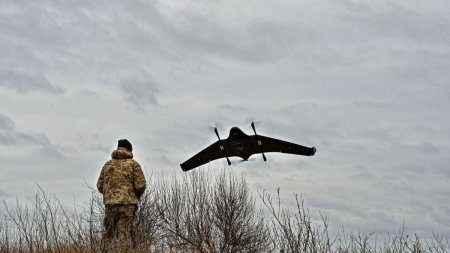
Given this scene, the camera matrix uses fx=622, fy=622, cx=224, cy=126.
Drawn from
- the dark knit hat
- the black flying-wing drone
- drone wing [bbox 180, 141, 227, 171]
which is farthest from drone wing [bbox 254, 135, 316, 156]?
the dark knit hat

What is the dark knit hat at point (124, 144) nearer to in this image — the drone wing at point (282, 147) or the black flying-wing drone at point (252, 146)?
the black flying-wing drone at point (252, 146)

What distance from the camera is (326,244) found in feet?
32.4

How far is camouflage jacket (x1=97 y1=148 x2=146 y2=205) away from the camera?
41.4ft

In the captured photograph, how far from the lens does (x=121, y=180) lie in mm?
12672

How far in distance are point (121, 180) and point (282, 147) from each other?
19640mm

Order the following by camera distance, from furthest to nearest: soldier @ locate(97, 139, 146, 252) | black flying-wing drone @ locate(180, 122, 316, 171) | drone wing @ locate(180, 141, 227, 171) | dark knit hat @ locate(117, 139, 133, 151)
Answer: drone wing @ locate(180, 141, 227, 171), black flying-wing drone @ locate(180, 122, 316, 171), dark knit hat @ locate(117, 139, 133, 151), soldier @ locate(97, 139, 146, 252)

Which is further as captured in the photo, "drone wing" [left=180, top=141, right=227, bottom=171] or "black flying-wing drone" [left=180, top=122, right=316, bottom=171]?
"drone wing" [left=180, top=141, right=227, bottom=171]

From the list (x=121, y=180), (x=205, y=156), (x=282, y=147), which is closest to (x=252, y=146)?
(x=282, y=147)

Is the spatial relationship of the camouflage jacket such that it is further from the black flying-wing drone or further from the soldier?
the black flying-wing drone

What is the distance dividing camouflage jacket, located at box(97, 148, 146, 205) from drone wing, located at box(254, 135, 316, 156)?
61.1 feet

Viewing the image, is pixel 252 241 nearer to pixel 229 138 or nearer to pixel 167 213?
pixel 167 213

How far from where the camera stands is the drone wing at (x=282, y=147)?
3133 centimetres

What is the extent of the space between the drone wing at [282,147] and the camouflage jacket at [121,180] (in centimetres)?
1861

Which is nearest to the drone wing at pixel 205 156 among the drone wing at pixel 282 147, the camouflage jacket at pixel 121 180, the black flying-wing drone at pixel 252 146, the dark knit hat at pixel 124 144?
the black flying-wing drone at pixel 252 146
